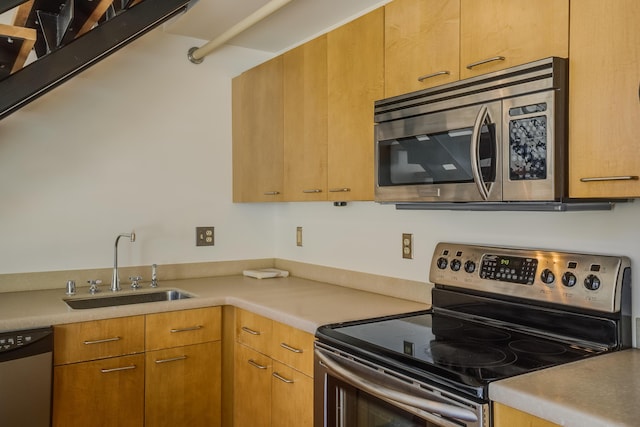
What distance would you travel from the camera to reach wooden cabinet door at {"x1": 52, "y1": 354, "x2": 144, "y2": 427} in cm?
217

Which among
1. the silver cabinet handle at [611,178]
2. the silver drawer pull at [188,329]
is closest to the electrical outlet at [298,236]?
the silver drawer pull at [188,329]

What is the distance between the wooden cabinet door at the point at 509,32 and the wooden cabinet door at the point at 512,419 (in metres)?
0.95

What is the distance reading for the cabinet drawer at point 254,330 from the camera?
7.47 feet

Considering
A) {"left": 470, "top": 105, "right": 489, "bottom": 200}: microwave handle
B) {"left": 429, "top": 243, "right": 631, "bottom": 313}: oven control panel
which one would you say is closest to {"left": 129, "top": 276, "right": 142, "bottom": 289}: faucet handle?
{"left": 429, "top": 243, "right": 631, "bottom": 313}: oven control panel

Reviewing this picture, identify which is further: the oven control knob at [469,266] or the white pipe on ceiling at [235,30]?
the white pipe on ceiling at [235,30]

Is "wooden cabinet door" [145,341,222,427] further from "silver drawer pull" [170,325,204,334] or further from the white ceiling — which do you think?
the white ceiling

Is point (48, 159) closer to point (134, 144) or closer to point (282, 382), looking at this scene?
point (134, 144)

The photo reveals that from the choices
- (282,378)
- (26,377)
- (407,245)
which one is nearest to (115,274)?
(26,377)

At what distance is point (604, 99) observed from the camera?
54.8 inches

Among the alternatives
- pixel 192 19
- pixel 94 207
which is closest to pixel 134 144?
pixel 94 207

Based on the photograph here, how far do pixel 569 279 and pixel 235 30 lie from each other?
192cm

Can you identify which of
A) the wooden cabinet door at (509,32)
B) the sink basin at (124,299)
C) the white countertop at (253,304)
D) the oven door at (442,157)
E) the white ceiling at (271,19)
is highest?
the white ceiling at (271,19)

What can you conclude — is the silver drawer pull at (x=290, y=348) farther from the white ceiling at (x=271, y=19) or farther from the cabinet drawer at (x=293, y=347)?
the white ceiling at (x=271, y=19)

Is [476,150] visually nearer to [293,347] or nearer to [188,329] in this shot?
[293,347]
